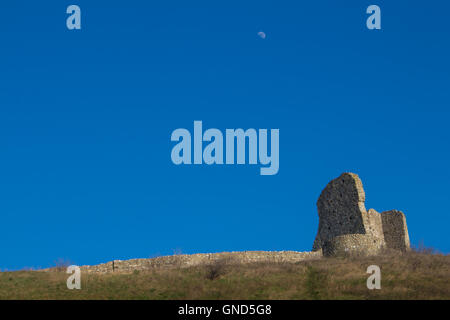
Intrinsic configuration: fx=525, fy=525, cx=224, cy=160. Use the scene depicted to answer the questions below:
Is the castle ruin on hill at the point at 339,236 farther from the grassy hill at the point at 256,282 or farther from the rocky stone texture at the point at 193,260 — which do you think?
the grassy hill at the point at 256,282

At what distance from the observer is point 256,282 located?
101 ft

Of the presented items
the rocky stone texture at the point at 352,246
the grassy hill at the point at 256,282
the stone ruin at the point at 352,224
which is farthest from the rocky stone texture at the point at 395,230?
the grassy hill at the point at 256,282

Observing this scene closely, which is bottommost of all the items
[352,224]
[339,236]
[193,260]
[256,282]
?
[256,282]

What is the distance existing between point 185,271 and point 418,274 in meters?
14.8

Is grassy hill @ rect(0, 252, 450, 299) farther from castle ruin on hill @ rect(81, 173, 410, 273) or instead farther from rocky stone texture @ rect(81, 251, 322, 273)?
castle ruin on hill @ rect(81, 173, 410, 273)

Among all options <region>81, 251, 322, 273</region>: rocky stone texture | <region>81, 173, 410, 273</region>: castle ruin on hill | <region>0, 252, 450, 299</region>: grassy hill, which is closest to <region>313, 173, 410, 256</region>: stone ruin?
<region>81, 173, 410, 273</region>: castle ruin on hill

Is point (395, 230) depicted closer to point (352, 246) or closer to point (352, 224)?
point (352, 224)

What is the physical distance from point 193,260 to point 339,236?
39.8 feet

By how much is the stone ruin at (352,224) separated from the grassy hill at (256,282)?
4.91m

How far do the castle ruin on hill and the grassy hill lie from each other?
479 cm

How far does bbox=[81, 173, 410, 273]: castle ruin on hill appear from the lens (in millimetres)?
41375

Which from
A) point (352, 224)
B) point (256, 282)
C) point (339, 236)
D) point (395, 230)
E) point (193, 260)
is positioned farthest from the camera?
point (395, 230)

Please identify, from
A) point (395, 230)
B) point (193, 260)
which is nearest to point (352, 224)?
point (395, 230)
